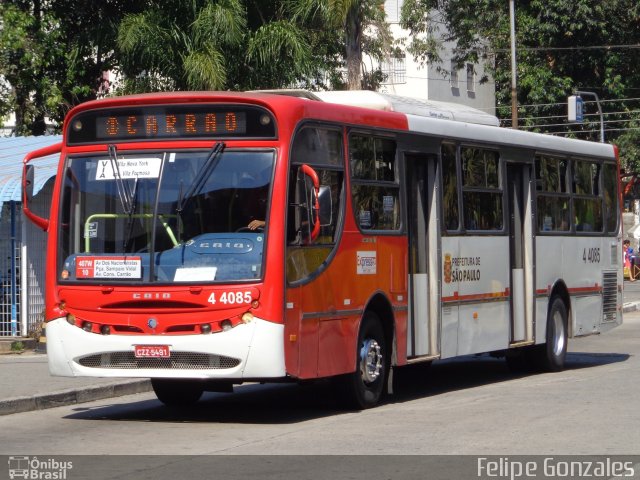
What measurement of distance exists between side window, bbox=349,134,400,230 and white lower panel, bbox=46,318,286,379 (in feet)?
6.58

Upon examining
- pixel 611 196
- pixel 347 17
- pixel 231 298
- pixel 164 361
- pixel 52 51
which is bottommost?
pixel 164 361

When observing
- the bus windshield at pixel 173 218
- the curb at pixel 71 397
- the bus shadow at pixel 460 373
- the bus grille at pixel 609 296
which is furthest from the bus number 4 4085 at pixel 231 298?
the bus grille at pixel 609 296

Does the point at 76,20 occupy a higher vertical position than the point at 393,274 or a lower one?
higher

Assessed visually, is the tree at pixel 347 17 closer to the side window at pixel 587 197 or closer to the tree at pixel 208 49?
the tree at pixel 208 49

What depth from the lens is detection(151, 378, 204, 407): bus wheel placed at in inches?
511

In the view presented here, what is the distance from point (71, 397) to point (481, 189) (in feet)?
17.2

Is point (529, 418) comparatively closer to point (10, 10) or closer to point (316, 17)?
point (316, 17)

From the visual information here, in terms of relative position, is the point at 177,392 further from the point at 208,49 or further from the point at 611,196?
the point at 208,49

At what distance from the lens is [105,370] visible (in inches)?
452

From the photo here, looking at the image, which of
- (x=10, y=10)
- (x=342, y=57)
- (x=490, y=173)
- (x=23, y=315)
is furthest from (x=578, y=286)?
(x=342, y=57)

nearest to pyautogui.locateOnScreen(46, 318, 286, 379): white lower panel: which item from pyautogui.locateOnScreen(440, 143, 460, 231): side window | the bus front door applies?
the bus front door

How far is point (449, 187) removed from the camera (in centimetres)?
1438

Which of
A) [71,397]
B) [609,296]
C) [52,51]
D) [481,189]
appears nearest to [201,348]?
[71,397]
